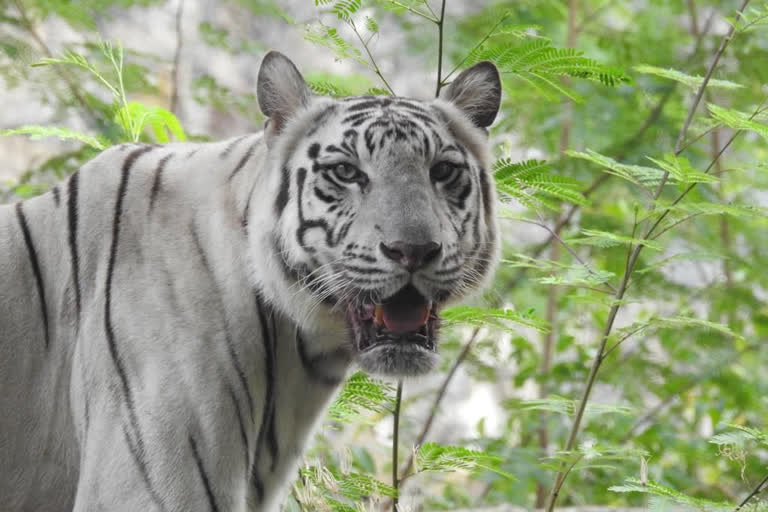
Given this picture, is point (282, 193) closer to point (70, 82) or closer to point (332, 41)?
point (332, 41)

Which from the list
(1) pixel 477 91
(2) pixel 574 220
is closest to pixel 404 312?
(1) pixel 477 91

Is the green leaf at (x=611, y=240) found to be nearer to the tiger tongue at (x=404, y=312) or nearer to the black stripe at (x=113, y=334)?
the tiger tongue at (x=404, y=312)

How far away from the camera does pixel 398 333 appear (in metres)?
2.37

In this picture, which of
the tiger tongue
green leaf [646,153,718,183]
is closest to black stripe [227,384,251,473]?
the tiger tongue

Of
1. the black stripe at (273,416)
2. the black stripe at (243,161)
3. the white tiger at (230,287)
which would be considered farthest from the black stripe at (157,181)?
the black stripe at (273,416)

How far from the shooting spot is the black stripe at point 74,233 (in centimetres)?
254

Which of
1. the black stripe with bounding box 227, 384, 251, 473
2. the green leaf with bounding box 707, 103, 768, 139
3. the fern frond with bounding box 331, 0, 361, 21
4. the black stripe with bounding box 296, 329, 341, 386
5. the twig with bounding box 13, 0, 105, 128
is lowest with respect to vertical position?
the black stripe with bounding box 227, 384, 251, 473

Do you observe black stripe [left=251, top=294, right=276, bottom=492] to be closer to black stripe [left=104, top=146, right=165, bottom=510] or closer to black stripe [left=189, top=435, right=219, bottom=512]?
black stripe [left=189, top=435, right=219, bottom=512]

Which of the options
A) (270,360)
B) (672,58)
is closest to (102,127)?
(270,360)

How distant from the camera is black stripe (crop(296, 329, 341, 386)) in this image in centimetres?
256

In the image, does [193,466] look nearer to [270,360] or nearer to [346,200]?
[270,360]

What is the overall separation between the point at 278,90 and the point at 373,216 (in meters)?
0.52

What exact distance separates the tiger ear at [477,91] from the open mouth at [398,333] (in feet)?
2.08

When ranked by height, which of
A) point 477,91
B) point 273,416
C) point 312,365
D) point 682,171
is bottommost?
point 273,416
